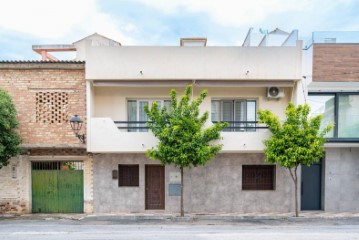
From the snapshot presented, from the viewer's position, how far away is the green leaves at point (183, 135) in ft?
31.1

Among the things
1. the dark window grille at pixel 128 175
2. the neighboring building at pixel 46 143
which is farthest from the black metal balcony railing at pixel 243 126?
the neighboring building at pixel 46 143

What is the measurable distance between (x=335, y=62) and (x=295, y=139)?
396 cm

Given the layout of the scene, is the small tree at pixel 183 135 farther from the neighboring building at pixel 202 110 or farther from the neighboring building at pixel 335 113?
the neighboring building at pixel 335 113

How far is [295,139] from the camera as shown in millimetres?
9766

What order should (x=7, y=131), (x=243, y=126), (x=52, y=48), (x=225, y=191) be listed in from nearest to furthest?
(x=7, y=131) < (x=243, y=126) < (x=225, y=191) < (x=52, y=48)

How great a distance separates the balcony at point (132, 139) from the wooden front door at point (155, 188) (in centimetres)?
155

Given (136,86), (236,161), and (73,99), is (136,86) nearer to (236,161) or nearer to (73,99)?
(73,99)

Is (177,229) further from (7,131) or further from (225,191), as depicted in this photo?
(7,131)

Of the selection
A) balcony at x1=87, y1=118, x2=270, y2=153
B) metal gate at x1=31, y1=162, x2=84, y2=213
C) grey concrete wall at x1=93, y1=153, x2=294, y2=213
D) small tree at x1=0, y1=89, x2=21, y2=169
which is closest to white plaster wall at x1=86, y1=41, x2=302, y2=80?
balcony at x1=87, y1=118, x2=270, y2=153

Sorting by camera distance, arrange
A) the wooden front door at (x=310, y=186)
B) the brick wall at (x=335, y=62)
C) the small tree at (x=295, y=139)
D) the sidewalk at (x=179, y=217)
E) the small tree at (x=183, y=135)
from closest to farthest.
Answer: the small tree at (x=183, y=135), the small tree at (x=295, y=139), the sidewalk at (x=179, y=217), the brick wall at (x=335, y=62), the wooden front door at (x=310, y=186)

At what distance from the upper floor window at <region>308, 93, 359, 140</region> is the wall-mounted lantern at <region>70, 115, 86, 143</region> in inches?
378

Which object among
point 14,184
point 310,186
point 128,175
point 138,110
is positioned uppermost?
point 138,110

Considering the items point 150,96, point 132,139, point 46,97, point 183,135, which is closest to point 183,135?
point 183,135

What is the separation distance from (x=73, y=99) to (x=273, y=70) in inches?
330
